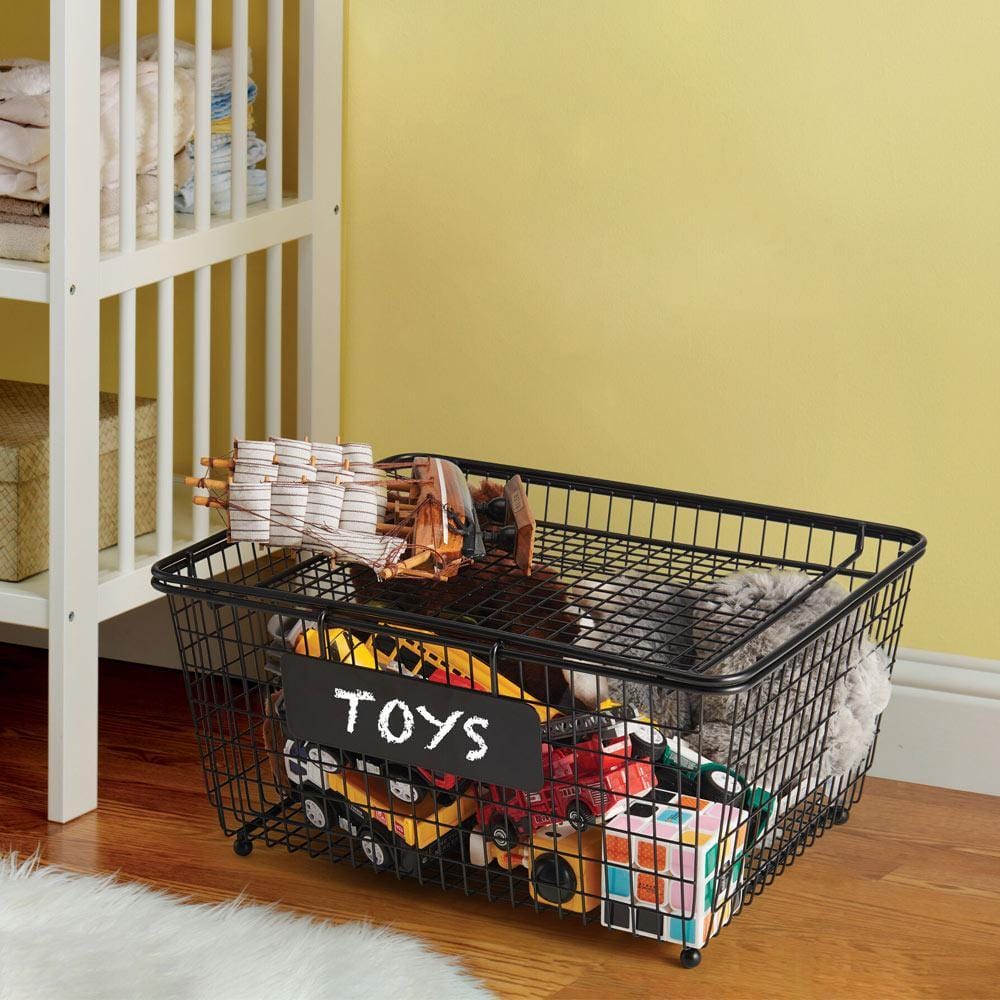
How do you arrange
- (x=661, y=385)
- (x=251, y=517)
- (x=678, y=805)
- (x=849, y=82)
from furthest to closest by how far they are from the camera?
1. (x=661, y=385)
2. (x=849, y=82)
3. (x=251, y=517)
4. (x=678, y=805)

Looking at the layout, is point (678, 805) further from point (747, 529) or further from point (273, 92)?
point (273, 92)

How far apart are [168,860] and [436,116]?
777 mm

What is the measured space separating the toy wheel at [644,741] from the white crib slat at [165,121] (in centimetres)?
61

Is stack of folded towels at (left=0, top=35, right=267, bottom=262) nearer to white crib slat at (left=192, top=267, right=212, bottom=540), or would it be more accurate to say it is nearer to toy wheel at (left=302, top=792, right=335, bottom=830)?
white crib slat at (left=192, top=267, right=212, bottom=540)

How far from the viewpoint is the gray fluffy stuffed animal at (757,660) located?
1.25 m

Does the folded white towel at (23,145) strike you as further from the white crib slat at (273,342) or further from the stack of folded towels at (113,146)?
the white crib slat at (273,342)

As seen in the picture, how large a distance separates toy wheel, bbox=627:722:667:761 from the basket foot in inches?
5.5

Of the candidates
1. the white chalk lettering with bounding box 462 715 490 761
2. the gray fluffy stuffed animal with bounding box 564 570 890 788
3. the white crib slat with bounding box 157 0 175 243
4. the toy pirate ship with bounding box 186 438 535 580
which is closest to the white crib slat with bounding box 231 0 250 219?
the white crib slat with bounding box 157 0 175 243

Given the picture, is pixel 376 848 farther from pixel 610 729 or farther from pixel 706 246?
pixel 706 246

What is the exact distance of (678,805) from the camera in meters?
1.12

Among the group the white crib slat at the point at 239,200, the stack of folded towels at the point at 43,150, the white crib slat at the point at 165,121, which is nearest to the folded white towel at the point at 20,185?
the stack of folded towels at the point at 43,150

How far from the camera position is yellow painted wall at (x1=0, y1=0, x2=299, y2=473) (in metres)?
1.66

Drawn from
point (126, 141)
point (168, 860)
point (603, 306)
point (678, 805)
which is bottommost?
point (168, 860)

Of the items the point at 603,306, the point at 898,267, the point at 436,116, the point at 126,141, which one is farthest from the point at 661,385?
the point at 126,141
